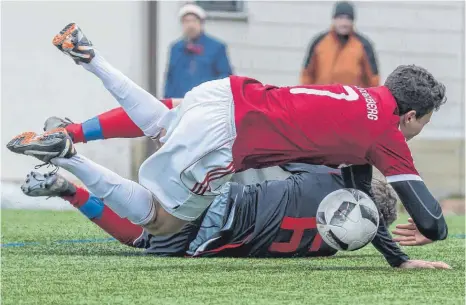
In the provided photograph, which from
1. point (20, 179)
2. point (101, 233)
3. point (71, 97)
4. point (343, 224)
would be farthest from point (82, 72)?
point (343, 224)

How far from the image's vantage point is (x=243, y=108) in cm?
575

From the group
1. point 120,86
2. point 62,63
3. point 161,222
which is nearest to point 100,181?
point 161,222

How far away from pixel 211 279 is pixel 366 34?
9299 millimetres

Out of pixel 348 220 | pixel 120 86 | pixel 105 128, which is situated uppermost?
pixel 120 86

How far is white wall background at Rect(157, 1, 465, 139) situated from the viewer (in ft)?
45.8

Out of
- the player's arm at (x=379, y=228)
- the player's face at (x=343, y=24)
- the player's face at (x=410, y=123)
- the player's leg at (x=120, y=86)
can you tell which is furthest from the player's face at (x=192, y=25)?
the player's face at (x=410, y=123)

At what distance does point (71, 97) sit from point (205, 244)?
7.48 m

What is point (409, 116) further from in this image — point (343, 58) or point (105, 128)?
point (343, 58)

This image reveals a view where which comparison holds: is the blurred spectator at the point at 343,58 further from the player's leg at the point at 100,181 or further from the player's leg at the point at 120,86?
the player's leg at the point at 100,181

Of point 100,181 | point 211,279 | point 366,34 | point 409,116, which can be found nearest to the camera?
point 211,279

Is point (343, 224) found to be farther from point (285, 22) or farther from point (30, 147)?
point (285, 22)

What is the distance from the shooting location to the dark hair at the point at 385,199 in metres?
6.36

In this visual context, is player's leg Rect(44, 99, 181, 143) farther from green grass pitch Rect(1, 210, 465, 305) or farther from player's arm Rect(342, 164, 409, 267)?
player's arm Rect(342, 164, 409, 267)

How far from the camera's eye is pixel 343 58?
452 inches
